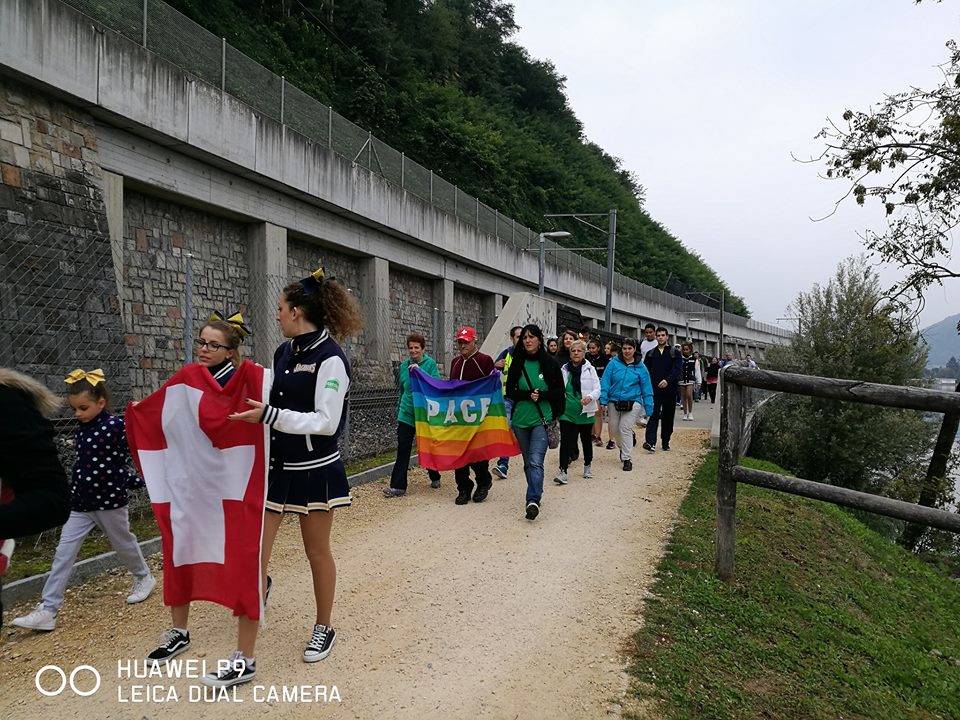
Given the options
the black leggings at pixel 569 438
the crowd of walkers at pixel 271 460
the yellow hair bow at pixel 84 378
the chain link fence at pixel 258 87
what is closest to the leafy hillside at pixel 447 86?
the chain link fence at pixel 258 87

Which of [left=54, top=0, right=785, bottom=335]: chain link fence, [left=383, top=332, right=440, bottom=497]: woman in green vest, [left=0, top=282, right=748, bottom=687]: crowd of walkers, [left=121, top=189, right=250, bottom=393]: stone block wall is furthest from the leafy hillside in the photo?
[left=0, top=282, right=748, bottom=687]: crowd of walkers

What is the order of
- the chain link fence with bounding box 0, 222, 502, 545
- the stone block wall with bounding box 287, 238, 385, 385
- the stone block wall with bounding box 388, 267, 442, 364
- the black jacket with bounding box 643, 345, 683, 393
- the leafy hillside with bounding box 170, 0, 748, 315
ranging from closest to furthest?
the chain link fence with bounding box 0, 222, 502, 545
the black jacket with bounding box 643, 345, 683, 393
the stone block wall with bounding box 287, 238, 385, 385
the stone block wall with bounding box 388, 267, 442, 364
the leafy hillside with bounding box 170, 0, 748, 315

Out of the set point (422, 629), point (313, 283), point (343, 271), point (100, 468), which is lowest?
point (422, 629)

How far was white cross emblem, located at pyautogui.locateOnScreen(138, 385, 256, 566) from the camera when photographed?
3.77 meters

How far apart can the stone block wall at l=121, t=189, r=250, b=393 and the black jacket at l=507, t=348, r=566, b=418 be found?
17.5ft

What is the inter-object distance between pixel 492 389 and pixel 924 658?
5084 mm

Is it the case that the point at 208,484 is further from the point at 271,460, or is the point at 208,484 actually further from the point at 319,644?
the point at 319,644

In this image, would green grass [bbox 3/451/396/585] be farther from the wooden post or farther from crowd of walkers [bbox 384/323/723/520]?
the wooden post

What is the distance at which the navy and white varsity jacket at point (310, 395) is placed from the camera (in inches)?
145

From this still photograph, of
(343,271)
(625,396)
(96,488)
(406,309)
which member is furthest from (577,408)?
(406,309)

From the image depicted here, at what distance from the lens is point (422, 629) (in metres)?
4.41

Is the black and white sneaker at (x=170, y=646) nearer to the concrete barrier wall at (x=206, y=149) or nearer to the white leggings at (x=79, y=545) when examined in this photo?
the white leggings at (x=79, y=545)

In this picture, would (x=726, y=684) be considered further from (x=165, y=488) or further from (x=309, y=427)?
(x=165, y=488)

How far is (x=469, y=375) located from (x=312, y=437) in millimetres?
4887
